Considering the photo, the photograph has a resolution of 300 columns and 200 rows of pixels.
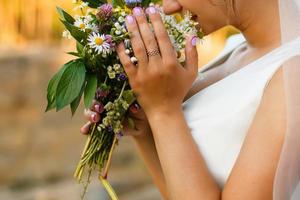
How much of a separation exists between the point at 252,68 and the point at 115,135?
44cm

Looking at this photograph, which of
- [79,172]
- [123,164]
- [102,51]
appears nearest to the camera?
[102,51]

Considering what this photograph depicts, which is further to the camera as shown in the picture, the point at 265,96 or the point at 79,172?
the point at 79,172

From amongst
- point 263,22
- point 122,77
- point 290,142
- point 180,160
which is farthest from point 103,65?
point 290,142

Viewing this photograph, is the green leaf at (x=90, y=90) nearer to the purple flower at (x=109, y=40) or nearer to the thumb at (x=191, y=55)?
the purple flower at (x=109, y=40)

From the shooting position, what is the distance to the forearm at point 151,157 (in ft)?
8.30

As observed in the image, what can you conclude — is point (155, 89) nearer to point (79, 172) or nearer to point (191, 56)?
point (191, 56)

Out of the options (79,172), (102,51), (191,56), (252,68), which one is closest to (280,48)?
(252,68)

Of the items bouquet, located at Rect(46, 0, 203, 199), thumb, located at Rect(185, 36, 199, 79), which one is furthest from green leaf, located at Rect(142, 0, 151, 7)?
thumb, located at Rect(185, 36, 199, 79)

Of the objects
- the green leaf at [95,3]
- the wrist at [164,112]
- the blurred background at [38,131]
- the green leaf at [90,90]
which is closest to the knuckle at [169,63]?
the wrist at [164,112]

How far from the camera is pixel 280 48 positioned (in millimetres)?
2158

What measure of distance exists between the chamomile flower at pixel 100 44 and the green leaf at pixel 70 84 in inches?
3.0

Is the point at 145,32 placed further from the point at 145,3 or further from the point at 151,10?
the point at 145,3

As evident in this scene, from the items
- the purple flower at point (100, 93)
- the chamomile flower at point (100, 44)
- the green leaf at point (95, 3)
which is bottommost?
the purple flower at point (100, 93)

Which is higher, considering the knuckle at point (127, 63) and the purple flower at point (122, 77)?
the knuckle at point (127, 63)
